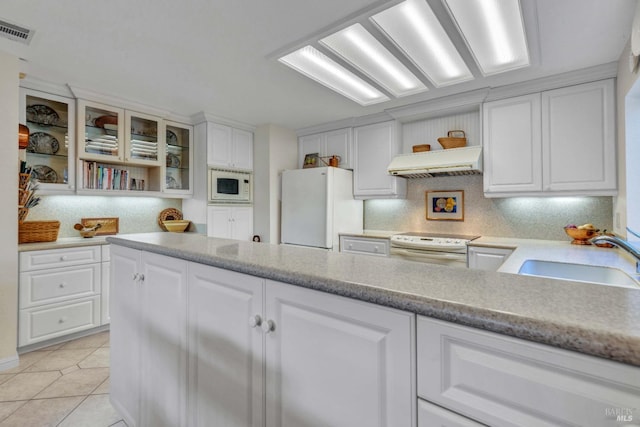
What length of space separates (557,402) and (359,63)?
2.51 meters

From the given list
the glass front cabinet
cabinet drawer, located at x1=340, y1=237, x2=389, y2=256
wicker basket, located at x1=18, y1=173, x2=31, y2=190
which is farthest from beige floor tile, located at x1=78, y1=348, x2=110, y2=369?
cabinet drawer, located at x1=340, y1=237, x2=389, y2=256

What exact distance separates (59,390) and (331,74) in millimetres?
3180

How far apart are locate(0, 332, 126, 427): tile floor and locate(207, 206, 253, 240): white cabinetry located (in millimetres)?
1682

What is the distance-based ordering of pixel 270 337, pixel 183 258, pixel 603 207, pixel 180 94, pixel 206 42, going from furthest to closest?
pixel 180 94
pixel 603 207
pixel 206 42
pixel 183 258
pixel 270 337

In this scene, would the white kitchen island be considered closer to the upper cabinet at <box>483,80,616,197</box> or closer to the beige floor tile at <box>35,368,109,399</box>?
the beige floor tile at <box>35,368,109,399</box>

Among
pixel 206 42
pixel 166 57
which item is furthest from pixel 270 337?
pixel 166 57

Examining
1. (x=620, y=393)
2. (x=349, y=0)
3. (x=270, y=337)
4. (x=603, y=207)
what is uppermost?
(x=349, y=0)

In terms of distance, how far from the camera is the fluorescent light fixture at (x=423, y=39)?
6.00 ft

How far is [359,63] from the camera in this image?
247cm

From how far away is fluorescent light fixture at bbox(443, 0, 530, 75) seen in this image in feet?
5.82

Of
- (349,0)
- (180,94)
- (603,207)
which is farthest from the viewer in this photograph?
(180,94)

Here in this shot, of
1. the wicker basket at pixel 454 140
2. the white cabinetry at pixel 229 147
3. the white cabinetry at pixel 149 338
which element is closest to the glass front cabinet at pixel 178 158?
the white cabinetry at pixel 229 147

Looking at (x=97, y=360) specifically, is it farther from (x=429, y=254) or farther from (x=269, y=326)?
(x=429, y=254)

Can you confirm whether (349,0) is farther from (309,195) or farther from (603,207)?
(603,207)
